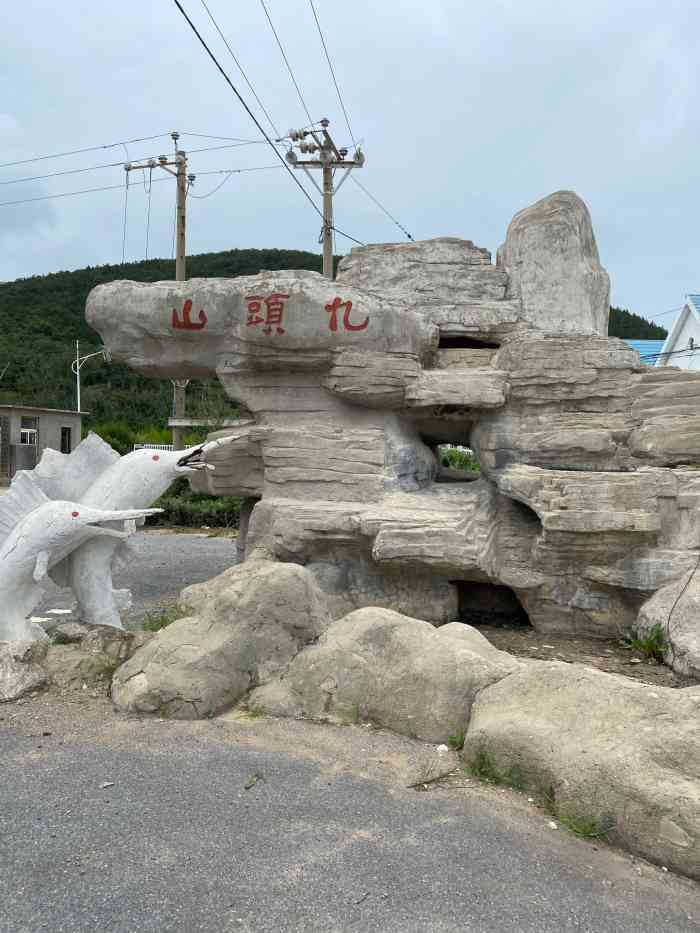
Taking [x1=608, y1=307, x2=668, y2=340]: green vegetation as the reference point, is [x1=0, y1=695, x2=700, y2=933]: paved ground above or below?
below

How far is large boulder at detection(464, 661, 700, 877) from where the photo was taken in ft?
8.98

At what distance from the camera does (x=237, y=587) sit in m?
4.67

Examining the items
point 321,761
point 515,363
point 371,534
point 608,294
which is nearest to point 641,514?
point 515,363

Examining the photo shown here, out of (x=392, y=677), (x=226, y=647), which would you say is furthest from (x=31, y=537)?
(x=392, y=677)

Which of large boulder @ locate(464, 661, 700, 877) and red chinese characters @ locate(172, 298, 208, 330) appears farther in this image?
red chinese characters @ locate(172, 298, 208, 330)

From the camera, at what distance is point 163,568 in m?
9.85

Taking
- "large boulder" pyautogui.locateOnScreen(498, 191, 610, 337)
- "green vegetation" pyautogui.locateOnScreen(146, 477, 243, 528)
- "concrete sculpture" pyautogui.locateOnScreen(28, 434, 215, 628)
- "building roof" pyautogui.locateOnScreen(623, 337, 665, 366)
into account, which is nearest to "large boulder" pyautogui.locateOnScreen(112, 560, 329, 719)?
"concrete sculpture" pyautogui.locateOnScreen(28, 434, 215, 628)

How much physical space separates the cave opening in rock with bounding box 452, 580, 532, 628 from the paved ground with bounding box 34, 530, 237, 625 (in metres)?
3.13

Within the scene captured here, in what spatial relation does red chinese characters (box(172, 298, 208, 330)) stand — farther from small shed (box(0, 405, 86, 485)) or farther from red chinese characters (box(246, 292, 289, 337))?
small shed (box(0, 405, 86, 485))

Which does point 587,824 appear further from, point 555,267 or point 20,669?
point 555,267

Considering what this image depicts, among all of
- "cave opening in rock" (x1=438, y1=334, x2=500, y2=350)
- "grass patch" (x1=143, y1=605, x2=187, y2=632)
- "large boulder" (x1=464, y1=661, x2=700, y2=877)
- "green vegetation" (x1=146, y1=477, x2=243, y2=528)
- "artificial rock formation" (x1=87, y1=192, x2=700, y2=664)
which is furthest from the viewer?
"green vegetation" (x1=146, y1=477, x2=243, y2=528)

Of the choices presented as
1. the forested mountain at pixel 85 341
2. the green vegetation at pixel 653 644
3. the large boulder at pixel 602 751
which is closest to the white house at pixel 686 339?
the forested mountain at pixel 85 341

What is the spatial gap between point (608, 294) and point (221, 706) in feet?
19.1

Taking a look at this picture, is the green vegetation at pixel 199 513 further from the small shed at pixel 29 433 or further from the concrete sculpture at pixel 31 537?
the concrete sculpture at pixel 31 537
